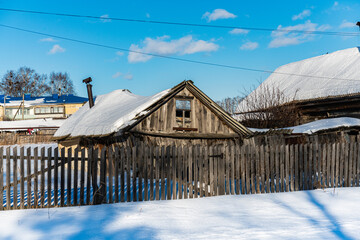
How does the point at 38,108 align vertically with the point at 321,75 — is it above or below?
above

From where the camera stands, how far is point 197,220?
20.4ft

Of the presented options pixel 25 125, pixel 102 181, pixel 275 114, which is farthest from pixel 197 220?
pixel 25 125

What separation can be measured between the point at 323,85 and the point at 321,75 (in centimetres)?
326

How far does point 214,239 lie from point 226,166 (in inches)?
159

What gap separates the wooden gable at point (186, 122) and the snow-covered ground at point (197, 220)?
732 centimetres

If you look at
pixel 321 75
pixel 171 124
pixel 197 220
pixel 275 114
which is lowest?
pixel 197 220

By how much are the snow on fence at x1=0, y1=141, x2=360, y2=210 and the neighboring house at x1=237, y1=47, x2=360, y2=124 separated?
12.3 m

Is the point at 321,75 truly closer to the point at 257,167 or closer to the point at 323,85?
the point at 323,85

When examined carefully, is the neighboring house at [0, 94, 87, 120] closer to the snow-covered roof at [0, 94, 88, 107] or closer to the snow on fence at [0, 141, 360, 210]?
the snow-covered roof at [0, 94, 88, 107]

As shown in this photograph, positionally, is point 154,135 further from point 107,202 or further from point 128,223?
point 128,223

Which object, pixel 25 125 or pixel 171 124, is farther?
pixel 25 125

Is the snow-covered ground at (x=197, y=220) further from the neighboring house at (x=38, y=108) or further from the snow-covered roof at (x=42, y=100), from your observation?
the snow-covered roof at (x=42, y=100)

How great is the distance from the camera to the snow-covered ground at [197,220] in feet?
17.5

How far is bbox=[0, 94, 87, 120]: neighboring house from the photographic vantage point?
61.1m
